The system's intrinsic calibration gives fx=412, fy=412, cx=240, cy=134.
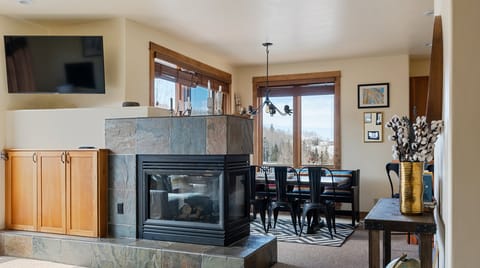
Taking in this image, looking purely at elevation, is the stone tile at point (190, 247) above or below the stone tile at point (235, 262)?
above

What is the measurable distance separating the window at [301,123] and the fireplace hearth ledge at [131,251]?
3428 millimetres

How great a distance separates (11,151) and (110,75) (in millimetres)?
1383

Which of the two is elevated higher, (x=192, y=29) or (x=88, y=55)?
(x=192, y=29)

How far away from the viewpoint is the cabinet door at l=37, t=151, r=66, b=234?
435 centimetres

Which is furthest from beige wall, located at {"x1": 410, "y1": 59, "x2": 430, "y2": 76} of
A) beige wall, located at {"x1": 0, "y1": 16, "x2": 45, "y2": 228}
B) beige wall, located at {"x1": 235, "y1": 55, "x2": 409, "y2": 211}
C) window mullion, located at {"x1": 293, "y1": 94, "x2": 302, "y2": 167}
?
beige wall, located at {"x1": 0, "y1": 16, "x2": 45, "y2": 228}

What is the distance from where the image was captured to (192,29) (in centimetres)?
534

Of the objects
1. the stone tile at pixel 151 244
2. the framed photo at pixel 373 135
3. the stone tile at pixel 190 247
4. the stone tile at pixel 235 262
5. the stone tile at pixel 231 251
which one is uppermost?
the framed photo at pixel 373 135

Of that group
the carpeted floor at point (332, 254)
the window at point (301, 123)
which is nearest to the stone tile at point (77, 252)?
the carpeted floor at point (332, 254)

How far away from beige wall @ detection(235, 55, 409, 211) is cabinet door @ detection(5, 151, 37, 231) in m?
4.76

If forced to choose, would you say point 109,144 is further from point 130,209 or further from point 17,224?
point 17,224

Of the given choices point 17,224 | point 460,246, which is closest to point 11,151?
point 17,224

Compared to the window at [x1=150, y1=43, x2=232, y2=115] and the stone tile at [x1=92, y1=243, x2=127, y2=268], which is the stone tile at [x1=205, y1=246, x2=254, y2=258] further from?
the window at [x1=150, y1=43, x2=232, y2=115]

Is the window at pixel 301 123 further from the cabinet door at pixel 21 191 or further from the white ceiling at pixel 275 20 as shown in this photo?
the cabinet door at pixel 21 191

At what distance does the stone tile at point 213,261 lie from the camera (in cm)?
350
